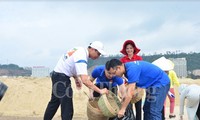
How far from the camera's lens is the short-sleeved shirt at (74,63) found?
6160 mm

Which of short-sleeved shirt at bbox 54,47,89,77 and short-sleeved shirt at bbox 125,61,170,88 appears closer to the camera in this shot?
short-sleeved shirt at bbox 125,61,170,88

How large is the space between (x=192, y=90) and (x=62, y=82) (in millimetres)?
2088

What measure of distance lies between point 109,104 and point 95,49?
90 centimetres

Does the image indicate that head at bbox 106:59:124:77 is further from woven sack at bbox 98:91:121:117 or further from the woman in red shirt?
the woman in red shirt

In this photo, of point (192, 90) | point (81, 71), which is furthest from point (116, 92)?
point (192, 90)

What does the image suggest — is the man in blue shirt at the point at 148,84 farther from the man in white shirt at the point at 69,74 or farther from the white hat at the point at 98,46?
the man in white shirt at the point at 69,74

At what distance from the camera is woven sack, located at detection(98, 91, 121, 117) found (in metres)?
5.87

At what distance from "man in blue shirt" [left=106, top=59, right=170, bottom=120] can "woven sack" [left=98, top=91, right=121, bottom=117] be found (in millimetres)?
163

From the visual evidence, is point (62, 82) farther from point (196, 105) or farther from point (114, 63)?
point (196, 105)

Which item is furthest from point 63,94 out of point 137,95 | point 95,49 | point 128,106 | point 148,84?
point 148,84

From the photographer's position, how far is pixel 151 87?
19.9ft

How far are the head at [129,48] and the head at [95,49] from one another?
998 mm

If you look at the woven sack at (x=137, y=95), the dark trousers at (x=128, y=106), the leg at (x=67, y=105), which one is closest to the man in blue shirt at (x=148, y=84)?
the woven sack at (x=137, y=95)

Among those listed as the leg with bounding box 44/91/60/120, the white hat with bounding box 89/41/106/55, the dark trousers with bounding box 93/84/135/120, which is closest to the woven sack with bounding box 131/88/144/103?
the dark trousers with bounding box 93/84/135/120
